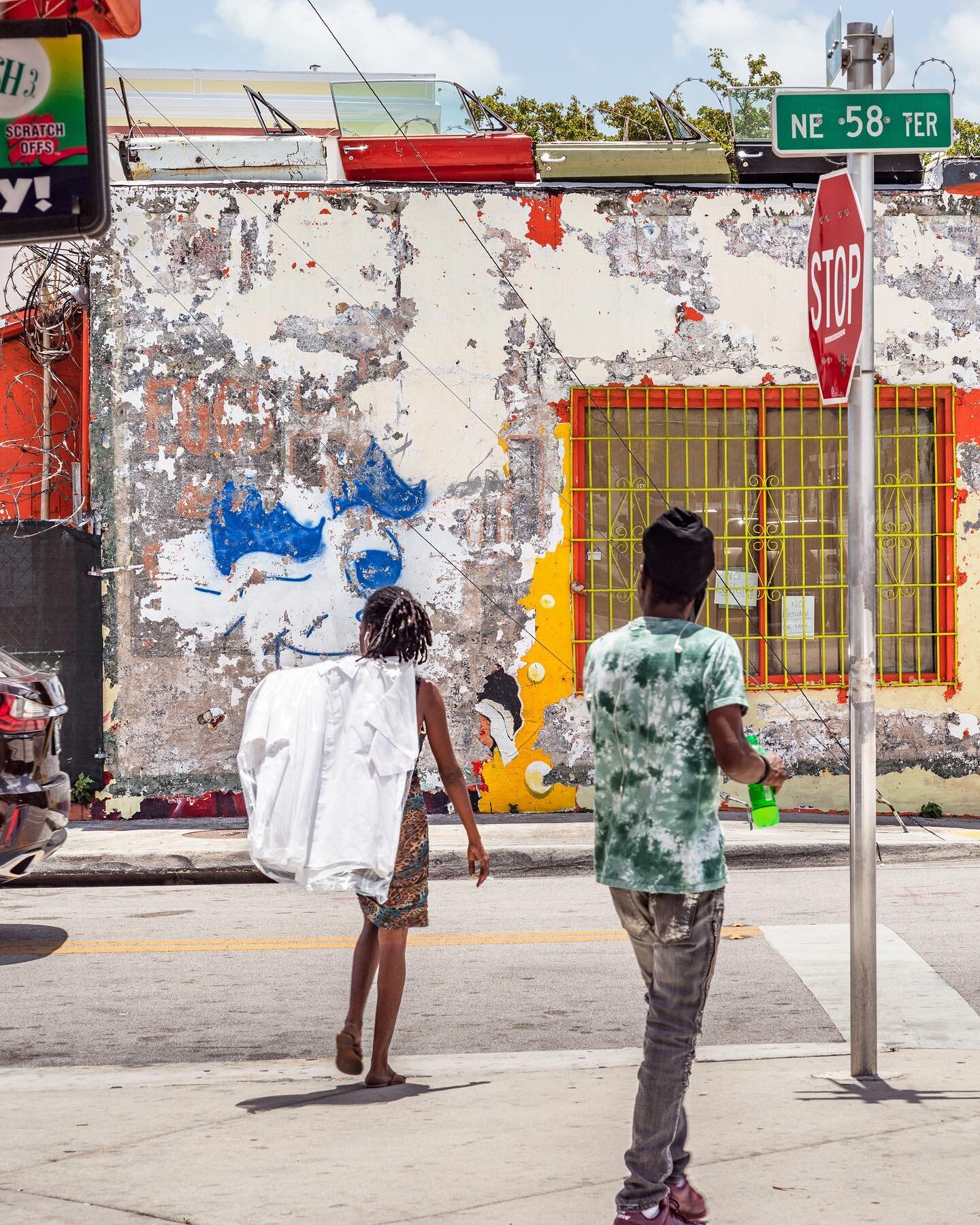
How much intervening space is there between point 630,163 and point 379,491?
11.3ft

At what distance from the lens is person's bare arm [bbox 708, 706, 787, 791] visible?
13.0 ft

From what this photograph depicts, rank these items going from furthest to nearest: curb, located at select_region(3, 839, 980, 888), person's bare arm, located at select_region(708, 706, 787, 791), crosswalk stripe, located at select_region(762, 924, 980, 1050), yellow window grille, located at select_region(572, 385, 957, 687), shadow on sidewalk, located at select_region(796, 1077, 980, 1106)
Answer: yellow window grille, located at select_region(572, 385, 957, 687) < curb, located at select_region(3, 839, 980, 888) < crosswalk stripe, located at select_region(762, 924, 980, 1050) < shadow on sidewalk, located at select_region(796, 1077, 980, 1106) < person's bare arm, located at select_region(708, 706, 787, 791)

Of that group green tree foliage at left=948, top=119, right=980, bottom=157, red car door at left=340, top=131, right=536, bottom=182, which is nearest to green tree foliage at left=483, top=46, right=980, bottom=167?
green tree foliage at left=948, top=119, right=980, bottom=157

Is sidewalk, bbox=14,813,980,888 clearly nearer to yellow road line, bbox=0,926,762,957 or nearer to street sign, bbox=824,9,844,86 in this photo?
yellow road line, bbox=0,926,762,957

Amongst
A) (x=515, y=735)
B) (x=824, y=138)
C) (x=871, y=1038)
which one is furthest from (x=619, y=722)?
(x=515, y=735)

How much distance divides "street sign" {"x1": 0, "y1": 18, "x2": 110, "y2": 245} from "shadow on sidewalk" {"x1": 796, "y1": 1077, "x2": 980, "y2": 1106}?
346cm

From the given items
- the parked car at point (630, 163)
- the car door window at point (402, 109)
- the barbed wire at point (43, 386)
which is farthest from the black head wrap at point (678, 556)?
the car door window at point (402, 109)

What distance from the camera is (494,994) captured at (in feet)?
23.4

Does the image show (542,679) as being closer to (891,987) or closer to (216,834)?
(216,834)

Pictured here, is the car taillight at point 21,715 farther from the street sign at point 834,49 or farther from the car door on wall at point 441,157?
the car door on wall at point 441,157

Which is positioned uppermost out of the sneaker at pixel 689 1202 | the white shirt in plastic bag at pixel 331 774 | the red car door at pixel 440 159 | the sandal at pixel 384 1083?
the red car door at pixel 440 159

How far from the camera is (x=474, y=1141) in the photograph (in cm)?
475

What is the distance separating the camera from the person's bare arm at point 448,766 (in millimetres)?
5723

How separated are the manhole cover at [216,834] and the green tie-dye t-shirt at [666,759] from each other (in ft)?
26.2
